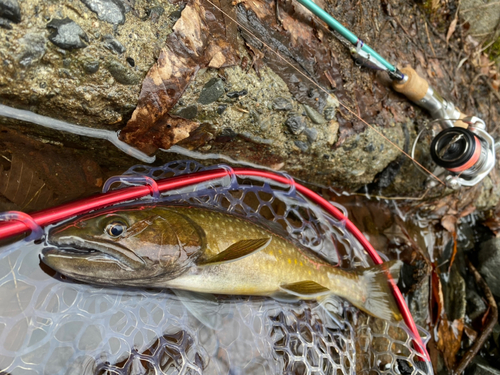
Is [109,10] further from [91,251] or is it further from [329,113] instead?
[329,113]

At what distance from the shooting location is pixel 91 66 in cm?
201

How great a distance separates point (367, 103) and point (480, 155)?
1274 mm

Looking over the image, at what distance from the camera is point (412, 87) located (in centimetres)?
361

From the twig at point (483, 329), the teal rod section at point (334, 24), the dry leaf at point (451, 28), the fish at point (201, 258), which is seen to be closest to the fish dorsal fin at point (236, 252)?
the fish at point (201, 258)

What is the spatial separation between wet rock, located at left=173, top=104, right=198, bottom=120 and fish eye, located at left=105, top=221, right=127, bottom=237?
2.99ft

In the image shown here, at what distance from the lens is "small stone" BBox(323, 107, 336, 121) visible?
10.0 feet

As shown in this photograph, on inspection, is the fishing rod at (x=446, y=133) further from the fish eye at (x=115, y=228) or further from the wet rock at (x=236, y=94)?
the fish eye at (x=115, y=228)

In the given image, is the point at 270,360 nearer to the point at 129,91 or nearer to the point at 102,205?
the point at 102,205

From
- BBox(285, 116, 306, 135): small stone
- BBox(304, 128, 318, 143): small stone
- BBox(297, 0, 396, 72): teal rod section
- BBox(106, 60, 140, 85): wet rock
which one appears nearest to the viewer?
BBox(106, 60, 140, 85): wet rock

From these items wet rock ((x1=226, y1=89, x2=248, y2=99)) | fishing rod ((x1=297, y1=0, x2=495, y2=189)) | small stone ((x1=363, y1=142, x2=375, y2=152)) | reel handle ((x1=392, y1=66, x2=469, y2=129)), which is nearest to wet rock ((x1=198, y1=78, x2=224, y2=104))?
wet rock ((x1=226, y1=89, x2=248, y2=99))

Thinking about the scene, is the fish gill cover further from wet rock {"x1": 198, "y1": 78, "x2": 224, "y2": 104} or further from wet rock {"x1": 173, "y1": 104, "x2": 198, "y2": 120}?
wet rock {"x1": 198, "y1": 78, "x2": 224, "y2": 104}

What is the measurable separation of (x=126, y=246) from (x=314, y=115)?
6.45 feet

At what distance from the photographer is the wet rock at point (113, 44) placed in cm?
202

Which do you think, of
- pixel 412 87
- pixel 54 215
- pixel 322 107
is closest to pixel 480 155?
pixel 412 87
